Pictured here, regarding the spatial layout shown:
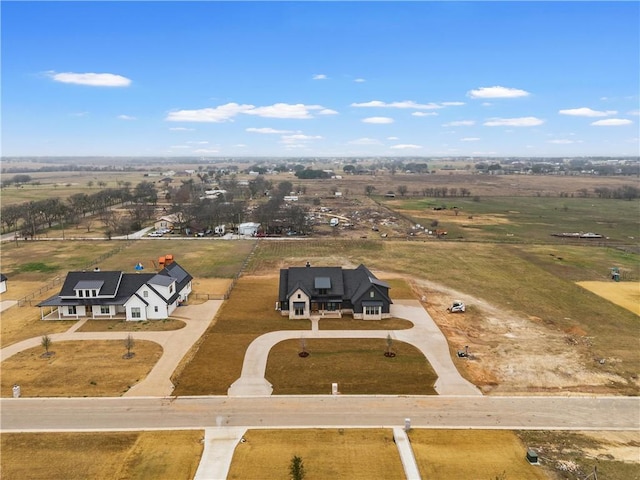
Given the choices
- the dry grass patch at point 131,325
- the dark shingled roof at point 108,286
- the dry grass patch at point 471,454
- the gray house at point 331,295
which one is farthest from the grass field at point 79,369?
the dry grass patch at point 471,454

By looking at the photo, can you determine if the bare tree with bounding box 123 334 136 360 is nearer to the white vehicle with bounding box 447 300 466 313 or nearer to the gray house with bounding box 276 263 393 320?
the gray house with bounding box 276 263 393 320

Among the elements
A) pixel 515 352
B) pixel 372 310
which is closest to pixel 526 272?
pixel 515 352

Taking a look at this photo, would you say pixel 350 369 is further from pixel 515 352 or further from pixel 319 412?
pixel 515 352

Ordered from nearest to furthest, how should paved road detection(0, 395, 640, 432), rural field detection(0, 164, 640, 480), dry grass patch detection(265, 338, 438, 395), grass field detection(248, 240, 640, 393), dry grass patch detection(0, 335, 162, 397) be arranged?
rural field detection(0, 164, 640, 480)
paved road detection(0, 395, 640, 432)
dry grass patch detection(0, 335, 162, 397)
dry grass patch detection(265, 338, 438, 395)
grass field detection(248, 240, 640, 393)

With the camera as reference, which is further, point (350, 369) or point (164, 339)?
point (164, 339)

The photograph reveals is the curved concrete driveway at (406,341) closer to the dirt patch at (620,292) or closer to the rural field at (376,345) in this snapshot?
the rural field at (376,345)

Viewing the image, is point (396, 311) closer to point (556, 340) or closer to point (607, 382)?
point (556, 340)

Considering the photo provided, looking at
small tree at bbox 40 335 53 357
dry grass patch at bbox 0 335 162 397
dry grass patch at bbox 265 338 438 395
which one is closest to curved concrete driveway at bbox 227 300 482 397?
dry grass patch at bbox 265 338 438 395
